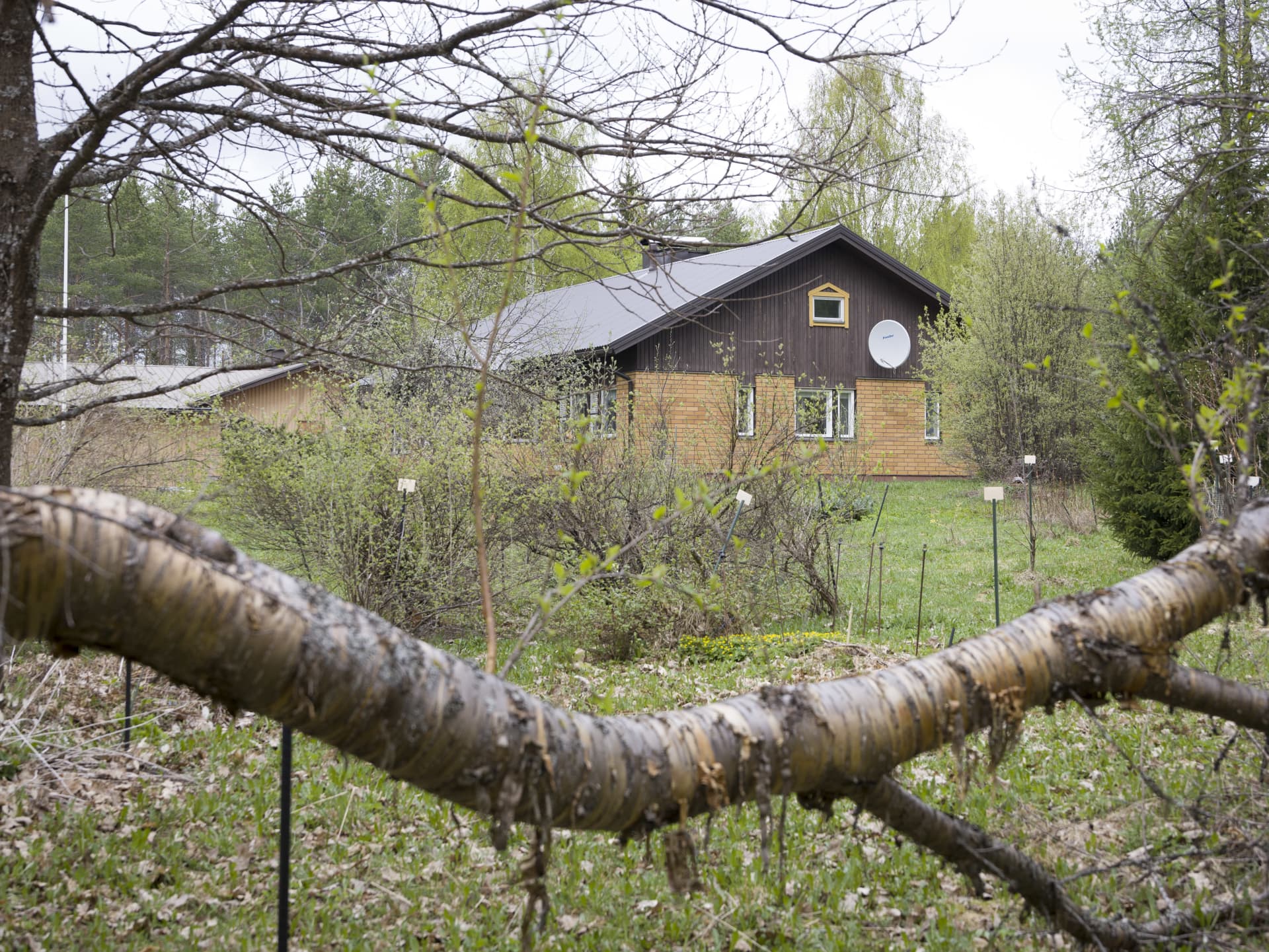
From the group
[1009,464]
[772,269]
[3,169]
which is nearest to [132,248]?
[772,269]

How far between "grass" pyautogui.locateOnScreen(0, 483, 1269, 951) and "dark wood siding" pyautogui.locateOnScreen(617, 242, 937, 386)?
15.3 metres

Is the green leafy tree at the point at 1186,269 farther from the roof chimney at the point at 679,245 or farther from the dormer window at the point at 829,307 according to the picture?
the dormer window at the point at 829,307

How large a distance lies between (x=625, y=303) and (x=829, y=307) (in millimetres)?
9755

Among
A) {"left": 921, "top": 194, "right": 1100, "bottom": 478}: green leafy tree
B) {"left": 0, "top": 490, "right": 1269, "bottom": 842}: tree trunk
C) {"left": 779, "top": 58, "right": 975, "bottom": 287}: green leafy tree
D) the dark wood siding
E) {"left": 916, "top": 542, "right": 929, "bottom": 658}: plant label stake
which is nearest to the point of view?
{"left": 0, "top": 490, "right": 1269, "bottom": 842}: tree trunk

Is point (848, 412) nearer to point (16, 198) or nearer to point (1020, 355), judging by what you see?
point (1020, 355)

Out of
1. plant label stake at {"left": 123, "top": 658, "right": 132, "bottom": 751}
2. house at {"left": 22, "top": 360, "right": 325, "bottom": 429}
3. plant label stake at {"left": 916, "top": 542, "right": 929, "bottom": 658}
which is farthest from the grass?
house at {"left": 22, "top": 360, "right": 325, "bottom": 429}

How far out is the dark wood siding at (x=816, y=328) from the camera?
2084 centimetres

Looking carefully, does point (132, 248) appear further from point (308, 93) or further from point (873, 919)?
point (873, 919)

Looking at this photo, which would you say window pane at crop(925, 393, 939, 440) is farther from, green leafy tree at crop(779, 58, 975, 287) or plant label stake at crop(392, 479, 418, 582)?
plant label stake at crop(392, 479, 418, 582)

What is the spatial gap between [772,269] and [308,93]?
1604cm

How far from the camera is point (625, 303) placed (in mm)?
14719

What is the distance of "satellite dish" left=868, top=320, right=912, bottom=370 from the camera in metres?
23.1

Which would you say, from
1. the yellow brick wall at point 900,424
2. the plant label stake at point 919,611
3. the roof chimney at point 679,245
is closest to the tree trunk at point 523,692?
the roof chimney at point 679,245

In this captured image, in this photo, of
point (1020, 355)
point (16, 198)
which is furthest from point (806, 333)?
point (16, 198)
